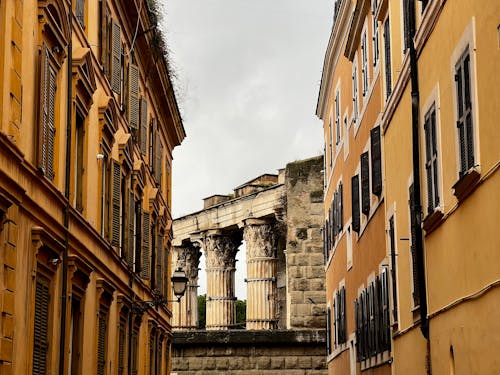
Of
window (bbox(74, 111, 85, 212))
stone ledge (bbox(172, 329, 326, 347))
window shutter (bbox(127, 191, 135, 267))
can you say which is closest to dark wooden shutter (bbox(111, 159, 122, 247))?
window shutter (bbox(127, 191, 135, 267))

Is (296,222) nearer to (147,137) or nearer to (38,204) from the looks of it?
(147,137)

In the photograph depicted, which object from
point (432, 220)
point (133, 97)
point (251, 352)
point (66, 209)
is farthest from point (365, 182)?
point (251, 352)

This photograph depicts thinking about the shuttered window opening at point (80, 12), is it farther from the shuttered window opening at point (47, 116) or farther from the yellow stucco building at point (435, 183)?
the yellow stucco building at point (435, 183)

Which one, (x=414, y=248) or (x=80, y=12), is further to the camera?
(x=80, y=12)

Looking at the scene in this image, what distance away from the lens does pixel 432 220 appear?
1575cm

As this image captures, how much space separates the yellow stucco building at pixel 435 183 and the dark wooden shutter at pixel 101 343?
15.7ft

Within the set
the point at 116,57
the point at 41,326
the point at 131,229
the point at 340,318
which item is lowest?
the point at 41,326

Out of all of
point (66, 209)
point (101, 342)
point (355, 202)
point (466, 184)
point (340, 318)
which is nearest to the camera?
point (466, 184)

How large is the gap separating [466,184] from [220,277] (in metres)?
38.5

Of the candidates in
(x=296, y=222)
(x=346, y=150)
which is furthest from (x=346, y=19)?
(x=296, y=222)

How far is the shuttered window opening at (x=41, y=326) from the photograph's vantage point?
15.4 m

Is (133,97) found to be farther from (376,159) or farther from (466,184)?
(466,184)

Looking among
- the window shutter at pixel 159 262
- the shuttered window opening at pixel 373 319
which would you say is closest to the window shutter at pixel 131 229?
the shuttered window opening at pixel 373 319

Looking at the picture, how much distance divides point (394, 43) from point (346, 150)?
9.62 meters
